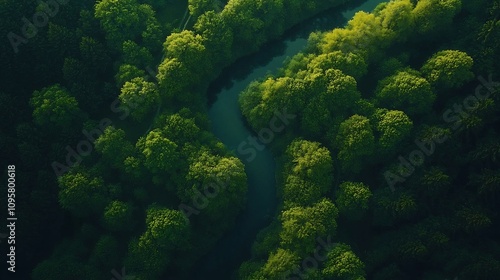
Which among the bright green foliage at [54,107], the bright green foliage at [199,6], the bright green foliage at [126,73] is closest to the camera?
the bright green foliage at [54,107]

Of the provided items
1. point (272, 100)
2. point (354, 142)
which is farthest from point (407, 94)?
point (272, 100)

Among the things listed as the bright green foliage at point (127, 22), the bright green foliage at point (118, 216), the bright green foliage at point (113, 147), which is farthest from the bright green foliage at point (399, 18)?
the bright green foliage at point (118, 216)

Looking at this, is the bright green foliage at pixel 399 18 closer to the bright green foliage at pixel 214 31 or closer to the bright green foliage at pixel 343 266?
the bright green foliage at pixel 214 31

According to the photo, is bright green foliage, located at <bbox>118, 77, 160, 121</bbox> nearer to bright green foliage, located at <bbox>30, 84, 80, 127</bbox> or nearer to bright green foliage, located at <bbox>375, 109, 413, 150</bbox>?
bright green foliage, located at <bbox>30, 84, 80, 127</bbox>

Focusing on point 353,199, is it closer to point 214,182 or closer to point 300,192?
point 300,192

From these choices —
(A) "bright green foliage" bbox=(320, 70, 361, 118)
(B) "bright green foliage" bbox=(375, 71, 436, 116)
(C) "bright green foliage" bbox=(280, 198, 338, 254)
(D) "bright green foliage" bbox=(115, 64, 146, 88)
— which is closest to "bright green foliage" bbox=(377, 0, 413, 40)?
(B) "bright green foliage" bbox=(375, 71, 436, 116)

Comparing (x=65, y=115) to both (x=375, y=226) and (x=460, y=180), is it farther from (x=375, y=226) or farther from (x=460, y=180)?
(x=460, y=180)
